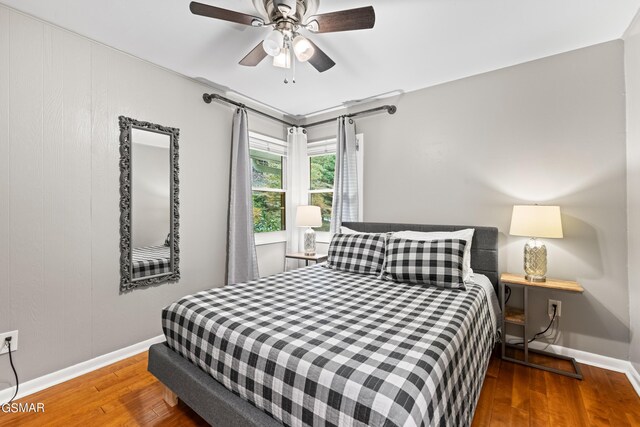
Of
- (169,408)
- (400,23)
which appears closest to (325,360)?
(169,408)

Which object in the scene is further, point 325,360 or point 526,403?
point 526,403

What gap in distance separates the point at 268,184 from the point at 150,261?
177cm

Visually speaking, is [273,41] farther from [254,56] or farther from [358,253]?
[358,253]

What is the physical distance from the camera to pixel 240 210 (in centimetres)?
325

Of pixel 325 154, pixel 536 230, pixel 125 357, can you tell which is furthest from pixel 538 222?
pixel 125 357

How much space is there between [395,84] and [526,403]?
112 inches

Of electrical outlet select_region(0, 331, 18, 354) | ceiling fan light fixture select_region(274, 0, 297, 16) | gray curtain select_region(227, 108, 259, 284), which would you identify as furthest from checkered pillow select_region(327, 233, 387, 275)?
electrical outlet select_region(0, 331, 18, 354)

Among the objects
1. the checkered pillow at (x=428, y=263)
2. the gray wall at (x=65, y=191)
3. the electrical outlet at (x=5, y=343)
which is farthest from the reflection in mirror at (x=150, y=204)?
the checkered pillow at (x=428, y=263)

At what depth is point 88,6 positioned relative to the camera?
1875 mm

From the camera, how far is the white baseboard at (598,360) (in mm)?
2049

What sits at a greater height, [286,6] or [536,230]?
[286,6]

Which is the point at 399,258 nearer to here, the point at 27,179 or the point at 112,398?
the point at 112,398

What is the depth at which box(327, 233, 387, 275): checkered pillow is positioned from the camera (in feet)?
8.62

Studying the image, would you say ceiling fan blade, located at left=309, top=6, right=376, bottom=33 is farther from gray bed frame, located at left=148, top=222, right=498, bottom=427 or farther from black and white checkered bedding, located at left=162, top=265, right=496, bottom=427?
gray bed frame, located at left=148, top=222, right=498, bottom=427
